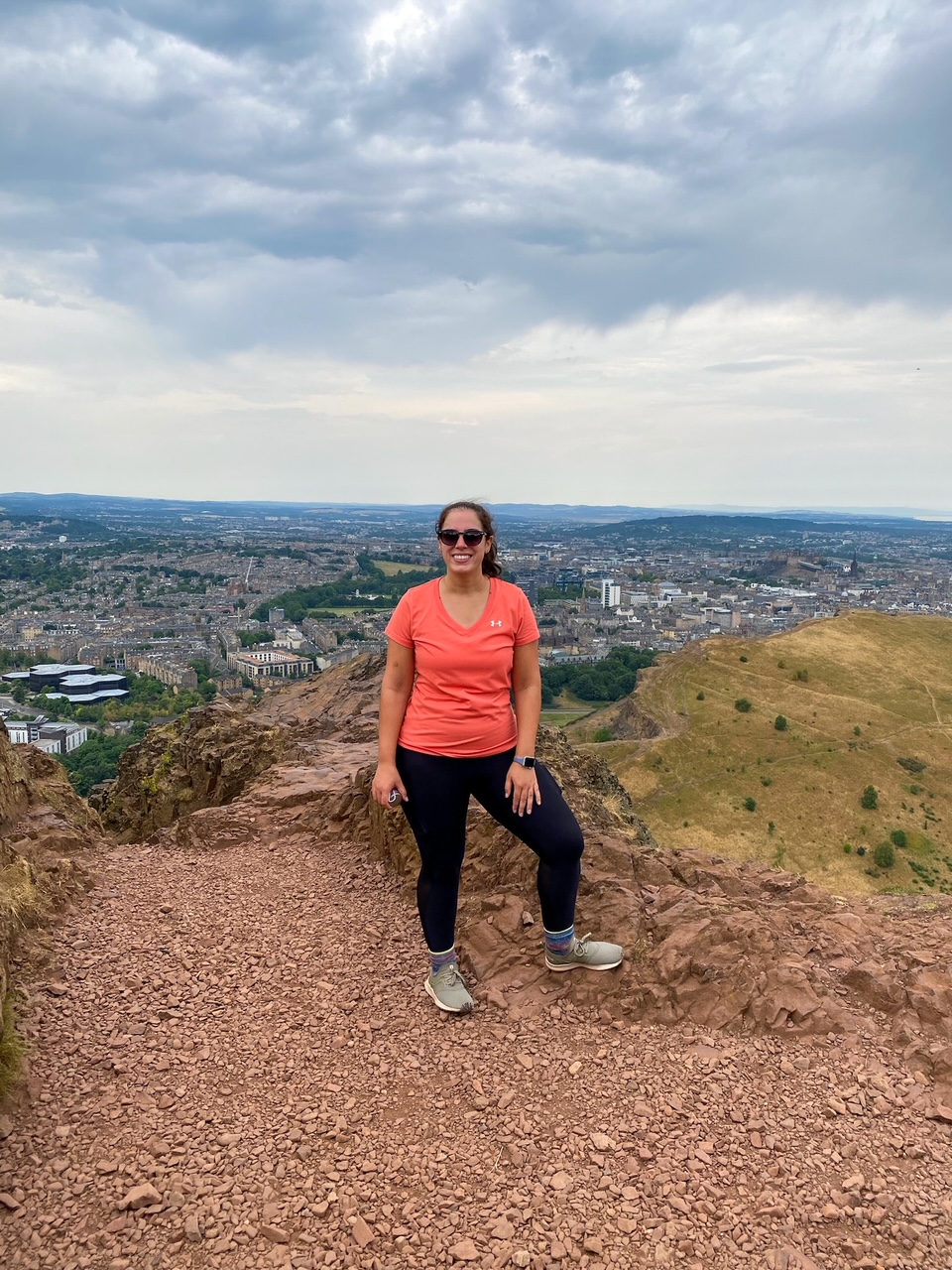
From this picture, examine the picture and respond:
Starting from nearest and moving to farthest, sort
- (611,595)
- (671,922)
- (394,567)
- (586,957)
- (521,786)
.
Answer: (521,786) < (586,957) < (671,922) < (611,595) < (394,567)

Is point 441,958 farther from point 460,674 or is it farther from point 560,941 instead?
point 460,674

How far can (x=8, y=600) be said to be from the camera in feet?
308

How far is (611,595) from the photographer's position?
109 meters

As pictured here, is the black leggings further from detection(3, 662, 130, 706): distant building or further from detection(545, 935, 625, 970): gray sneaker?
detection(3, 662, 130, 706): distant building

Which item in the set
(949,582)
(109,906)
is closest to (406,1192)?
(109,906)

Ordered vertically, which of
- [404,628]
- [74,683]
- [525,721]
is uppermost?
[404,628]

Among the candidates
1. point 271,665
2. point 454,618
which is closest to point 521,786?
point 454,618

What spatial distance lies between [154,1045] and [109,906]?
5.99 ft

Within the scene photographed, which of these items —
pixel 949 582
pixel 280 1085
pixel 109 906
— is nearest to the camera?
pixel 280 1085

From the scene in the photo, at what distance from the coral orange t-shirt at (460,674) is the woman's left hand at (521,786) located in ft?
0.49

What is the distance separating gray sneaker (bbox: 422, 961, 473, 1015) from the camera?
15.3 ft

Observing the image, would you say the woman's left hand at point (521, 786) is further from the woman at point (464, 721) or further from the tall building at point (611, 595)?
the tall building at point (611, 595)

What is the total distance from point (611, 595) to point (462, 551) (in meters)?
107

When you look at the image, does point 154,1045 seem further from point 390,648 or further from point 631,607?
point 631,607
